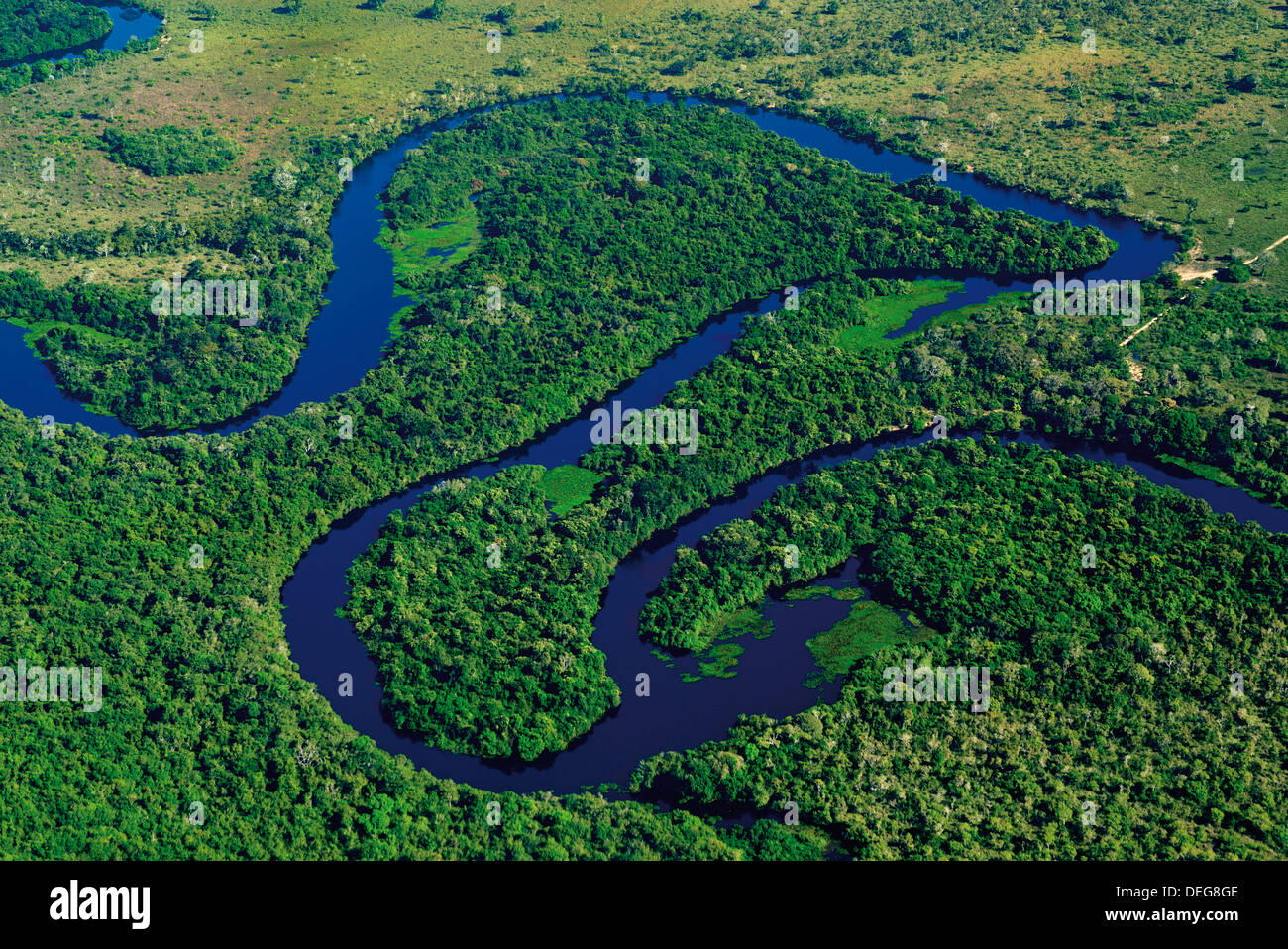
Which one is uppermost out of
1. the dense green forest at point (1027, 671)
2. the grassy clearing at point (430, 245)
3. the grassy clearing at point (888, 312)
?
the grassy clearing at point (430, 245)

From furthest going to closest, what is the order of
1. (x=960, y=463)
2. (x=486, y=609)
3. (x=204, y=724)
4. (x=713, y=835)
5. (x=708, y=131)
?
(x=708, y=131) < (x=960, y=463) < (x=486, y=609) < (x=204, y=724) < (x=713, y=835)

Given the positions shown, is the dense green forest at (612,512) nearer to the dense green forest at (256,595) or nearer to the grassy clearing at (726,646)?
the dense green forest at (256,595)

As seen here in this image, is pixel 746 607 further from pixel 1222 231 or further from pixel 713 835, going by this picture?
pixel 1222 231

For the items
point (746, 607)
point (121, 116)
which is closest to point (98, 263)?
point (121, 116)

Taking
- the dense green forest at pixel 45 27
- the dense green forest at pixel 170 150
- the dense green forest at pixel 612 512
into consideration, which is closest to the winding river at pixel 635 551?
the dense green forest at pixel 612 512

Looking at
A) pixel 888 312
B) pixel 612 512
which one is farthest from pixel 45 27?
pixel 612 512

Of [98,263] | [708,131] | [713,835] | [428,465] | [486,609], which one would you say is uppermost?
[708,131]

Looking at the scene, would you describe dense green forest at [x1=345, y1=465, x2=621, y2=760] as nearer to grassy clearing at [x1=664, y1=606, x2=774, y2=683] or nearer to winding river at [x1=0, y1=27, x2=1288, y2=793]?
winding river at [x1=0, y1=27, x2=1288, y2=793]
